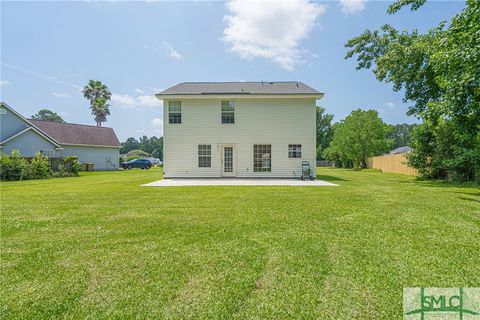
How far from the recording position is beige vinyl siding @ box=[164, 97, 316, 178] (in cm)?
1517

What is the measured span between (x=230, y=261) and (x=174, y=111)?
1343 centimetres

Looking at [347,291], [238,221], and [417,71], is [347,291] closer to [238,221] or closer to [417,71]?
[238,221]

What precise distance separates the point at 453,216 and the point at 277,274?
16.5 feet

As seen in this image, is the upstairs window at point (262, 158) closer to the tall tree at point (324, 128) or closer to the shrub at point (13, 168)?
the shrub at point (13, 168)

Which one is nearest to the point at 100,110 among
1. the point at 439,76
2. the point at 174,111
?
the point at 174,111

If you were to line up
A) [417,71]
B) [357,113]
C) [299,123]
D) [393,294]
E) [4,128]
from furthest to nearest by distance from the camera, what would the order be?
[357,113], [4,128], [299,123], [417,71], [393,294]

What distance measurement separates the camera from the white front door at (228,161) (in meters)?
15.3

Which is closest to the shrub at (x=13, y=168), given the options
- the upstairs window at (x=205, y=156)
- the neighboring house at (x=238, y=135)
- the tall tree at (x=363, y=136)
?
the neighboring house at (x=238, y=135)

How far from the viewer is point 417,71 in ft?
43.0

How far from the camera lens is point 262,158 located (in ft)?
50.3

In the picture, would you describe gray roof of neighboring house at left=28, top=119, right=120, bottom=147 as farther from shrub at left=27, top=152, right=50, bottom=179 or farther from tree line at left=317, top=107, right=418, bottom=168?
tree line at left=317, top=107, right=418, bottom=168

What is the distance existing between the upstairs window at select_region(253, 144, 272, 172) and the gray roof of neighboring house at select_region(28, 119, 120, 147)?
22121 millimetres

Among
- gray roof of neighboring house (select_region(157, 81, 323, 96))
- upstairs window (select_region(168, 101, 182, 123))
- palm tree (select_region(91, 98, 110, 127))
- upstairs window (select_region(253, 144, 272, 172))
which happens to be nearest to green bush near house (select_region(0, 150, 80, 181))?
upstairs window (select_region(168, 101, 182, 123))

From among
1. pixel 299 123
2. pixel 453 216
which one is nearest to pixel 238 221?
pixel 453 216
